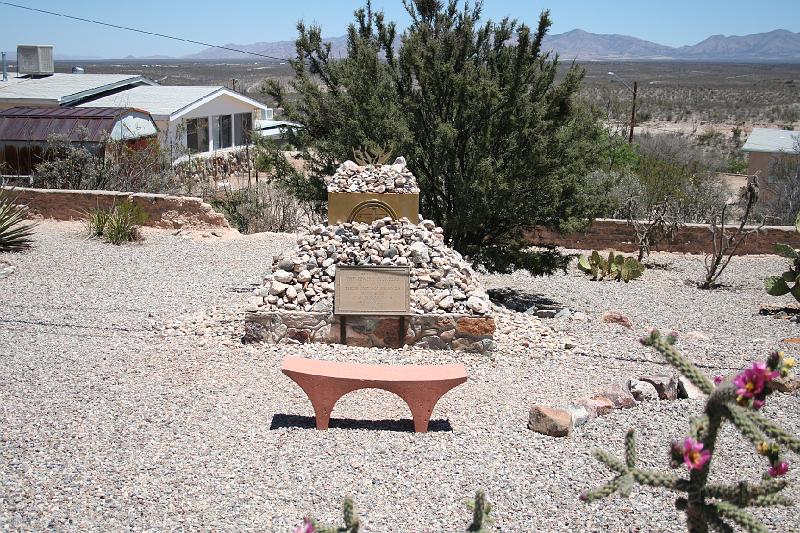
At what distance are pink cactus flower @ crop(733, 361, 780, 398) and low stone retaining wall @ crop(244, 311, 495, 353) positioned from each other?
534cm

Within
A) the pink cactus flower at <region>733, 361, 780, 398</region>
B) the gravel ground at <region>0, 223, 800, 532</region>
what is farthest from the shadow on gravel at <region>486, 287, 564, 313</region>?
the pink cactus flower at <region>733, 361, 780, 398</region>

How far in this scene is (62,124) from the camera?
18703 mm

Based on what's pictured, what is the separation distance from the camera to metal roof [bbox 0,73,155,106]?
968 inches

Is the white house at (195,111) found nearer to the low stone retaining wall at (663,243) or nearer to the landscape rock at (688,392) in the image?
the low stone retaining wall at (663,243)

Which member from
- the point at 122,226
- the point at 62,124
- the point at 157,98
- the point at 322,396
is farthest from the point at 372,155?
the point at 157,98

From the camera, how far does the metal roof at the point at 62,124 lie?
1827 cm

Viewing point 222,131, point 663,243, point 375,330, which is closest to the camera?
point 375,330

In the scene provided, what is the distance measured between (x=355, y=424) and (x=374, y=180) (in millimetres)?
3671

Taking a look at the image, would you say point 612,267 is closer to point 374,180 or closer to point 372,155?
point 372,155

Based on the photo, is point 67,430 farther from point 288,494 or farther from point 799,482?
point 799,482

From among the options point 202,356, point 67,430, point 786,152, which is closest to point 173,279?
point 202,356

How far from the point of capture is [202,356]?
816cm

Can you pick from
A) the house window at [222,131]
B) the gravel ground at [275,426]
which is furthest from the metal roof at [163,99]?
the gravel ground at [275,426]

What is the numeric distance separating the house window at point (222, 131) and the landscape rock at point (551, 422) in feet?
86.6
